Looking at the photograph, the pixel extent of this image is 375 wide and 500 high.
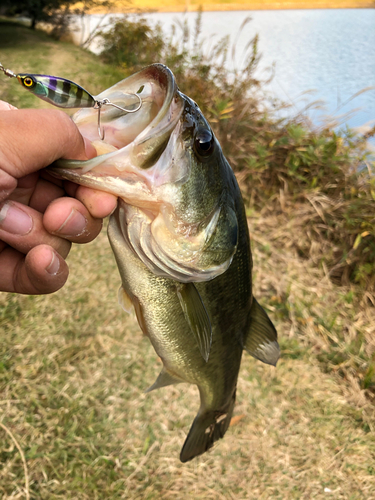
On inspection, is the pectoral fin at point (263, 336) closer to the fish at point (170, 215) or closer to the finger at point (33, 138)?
the fish at point (170, 215)

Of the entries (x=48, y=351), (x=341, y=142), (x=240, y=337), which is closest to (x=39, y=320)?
(x=48, y=351)

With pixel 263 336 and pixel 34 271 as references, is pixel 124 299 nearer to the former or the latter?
A: pixel 34 271

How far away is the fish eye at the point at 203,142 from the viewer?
2.84ft

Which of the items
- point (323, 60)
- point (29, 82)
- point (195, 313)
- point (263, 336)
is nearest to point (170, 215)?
point (195, 313)

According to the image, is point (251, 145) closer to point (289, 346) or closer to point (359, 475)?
point (289, 346)

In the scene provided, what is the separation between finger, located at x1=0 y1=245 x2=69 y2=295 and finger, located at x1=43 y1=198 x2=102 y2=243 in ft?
0.23

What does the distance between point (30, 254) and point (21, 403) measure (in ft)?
5.29

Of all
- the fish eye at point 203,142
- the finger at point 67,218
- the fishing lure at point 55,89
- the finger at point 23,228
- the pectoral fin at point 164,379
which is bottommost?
the pectoral fin at point 164,379

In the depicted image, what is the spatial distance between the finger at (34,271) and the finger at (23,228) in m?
0.04

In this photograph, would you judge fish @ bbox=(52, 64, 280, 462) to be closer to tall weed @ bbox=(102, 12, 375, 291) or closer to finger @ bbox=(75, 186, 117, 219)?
finger @ bbox=(75, 186, 117, 219)

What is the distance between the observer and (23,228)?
0.96 m

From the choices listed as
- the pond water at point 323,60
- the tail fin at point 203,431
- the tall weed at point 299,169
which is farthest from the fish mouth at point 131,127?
the pond water at point 323,60

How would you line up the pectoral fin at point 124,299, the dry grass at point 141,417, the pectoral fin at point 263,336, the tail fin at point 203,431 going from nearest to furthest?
the pectoral fin at point 124,299 → the pectoral fin at point 263,336 → the tail fin at point 203,431 → the dry grass at point 141,417

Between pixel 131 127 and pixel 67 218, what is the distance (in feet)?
0.99
